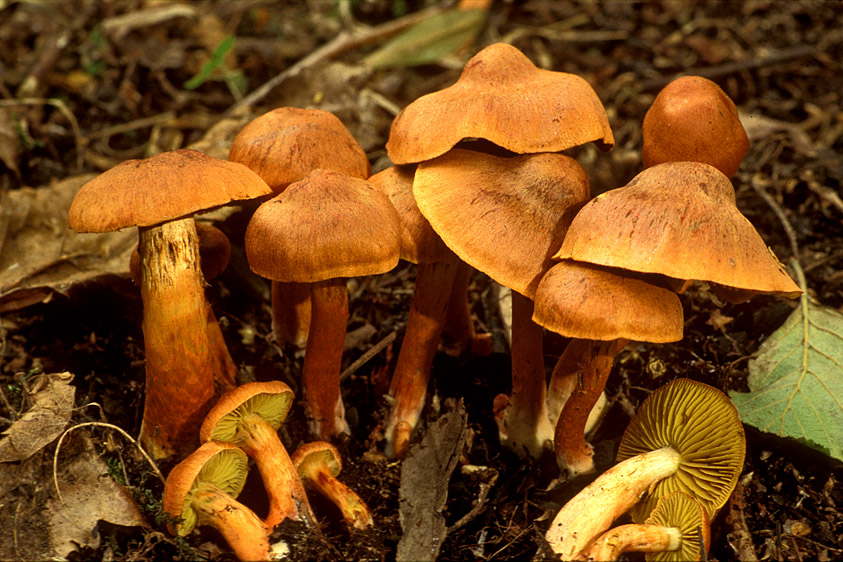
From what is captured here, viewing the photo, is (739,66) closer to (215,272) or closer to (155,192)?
(215,272)

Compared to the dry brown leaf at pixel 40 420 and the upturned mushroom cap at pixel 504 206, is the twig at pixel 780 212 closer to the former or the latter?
the upturned mushroom cap at pixel 504 206

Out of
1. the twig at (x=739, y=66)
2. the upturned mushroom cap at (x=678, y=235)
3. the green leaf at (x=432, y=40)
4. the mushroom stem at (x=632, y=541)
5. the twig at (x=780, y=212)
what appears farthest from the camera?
the green leaf at (x=432, y=40)

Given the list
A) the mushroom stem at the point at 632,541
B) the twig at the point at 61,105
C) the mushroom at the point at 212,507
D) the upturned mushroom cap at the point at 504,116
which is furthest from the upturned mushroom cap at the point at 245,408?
the twig at the point at 61,105

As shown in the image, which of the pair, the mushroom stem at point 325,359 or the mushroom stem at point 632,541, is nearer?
the mushroom stem at point 632,541

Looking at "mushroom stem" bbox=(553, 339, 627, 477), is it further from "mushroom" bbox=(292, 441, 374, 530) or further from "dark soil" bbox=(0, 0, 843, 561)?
"mushroom" bbox=(292, 441, 374, 530)

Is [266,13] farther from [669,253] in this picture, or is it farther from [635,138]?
[669,253]
